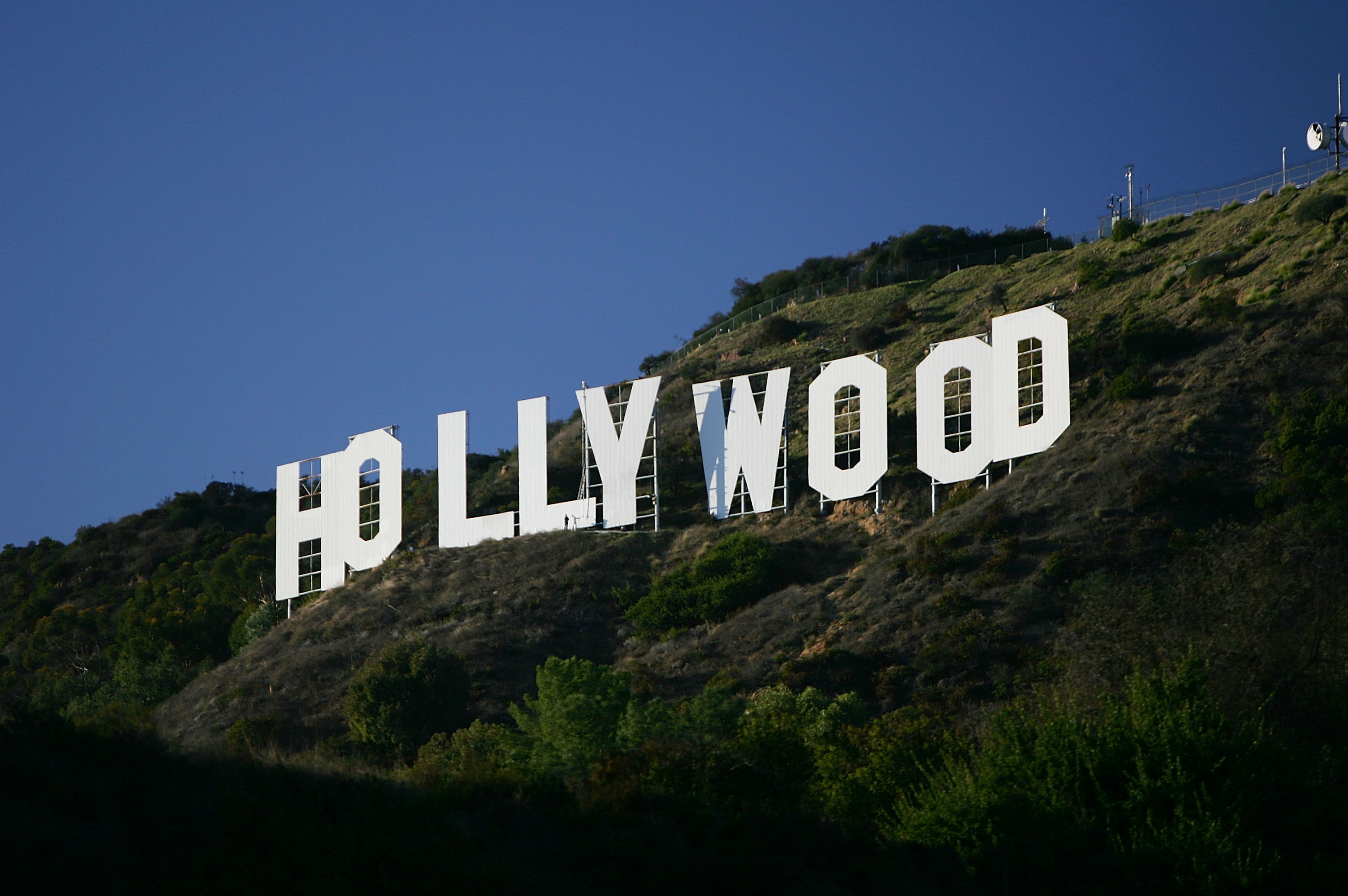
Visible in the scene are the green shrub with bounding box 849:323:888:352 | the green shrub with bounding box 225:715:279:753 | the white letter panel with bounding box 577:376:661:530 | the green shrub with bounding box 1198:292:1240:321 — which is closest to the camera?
the green shrub with bounding box 225:715:279:753

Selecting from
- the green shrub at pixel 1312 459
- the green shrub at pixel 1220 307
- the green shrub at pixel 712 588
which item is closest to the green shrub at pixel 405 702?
the green shrub at pixel 712 588

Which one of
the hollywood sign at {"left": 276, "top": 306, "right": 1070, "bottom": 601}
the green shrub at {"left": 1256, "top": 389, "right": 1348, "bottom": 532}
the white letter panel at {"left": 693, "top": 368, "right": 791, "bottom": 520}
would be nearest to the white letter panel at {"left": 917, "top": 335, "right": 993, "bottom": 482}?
the hollywood sign at {"left": 276, "top": 306, "right": 1070, "bottom": 601}

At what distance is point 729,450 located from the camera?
50719mm

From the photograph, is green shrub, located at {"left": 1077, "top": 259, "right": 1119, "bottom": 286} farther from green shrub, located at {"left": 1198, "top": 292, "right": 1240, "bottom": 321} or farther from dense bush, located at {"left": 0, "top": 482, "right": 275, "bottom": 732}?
dense bush, located at {"left": 0, "top": 482, "right": 275, "bottom": 732}

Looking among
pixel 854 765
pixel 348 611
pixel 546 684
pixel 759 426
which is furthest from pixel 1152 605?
pixel 348 611

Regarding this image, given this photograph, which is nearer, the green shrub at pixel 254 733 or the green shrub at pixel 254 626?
the green shrub at pixel 254 733

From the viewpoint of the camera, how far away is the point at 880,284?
77.9 meters

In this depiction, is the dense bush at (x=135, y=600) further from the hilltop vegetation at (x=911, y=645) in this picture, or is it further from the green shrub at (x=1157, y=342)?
the green shrub at (x=1157, y=342)

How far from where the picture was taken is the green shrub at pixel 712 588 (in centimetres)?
4619

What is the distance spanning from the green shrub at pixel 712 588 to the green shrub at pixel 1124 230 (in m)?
29.0

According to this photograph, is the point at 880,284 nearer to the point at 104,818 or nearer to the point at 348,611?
the point at 348,611

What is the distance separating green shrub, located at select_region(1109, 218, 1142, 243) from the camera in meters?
67.7

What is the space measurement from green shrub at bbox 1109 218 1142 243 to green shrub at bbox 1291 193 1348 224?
462 inches

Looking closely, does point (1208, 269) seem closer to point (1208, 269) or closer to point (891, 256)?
point (1208, 269)
